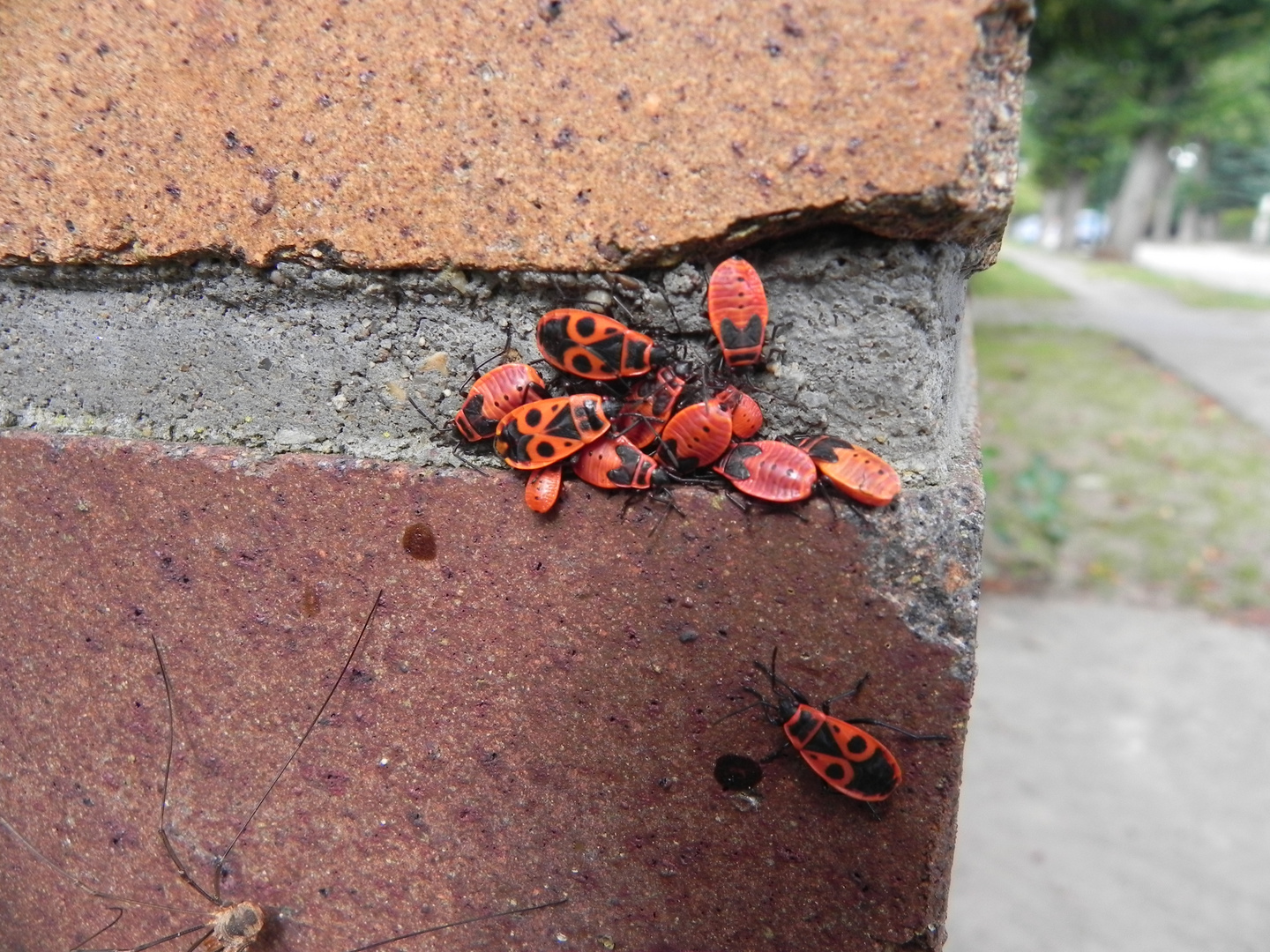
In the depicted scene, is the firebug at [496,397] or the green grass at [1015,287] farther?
the green grass at [1015,287]

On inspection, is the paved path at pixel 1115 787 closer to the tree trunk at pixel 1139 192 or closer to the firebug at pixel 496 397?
the firebug at pixel 496 397

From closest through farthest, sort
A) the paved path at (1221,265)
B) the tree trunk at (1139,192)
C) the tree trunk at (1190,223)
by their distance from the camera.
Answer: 1. the paved path at (1221,265)
2. the tree trunk at (1139,192)
3. the tree trunk at (1190,223)

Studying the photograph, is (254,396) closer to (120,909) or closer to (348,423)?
(348,423)

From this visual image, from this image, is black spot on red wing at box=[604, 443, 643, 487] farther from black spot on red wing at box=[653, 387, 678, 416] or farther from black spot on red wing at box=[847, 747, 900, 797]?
black spot on red wing at box=[847, 747, 900, 797]

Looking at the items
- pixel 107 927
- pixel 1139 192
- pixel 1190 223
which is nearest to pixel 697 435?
pixel 107 927

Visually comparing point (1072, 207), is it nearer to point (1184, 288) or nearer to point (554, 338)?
point (1184, 288)

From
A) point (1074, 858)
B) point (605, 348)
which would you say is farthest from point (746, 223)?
point (1074, 858)

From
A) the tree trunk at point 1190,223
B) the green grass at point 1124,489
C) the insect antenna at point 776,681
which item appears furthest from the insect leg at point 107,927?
the tree trunk at point 1190,223
